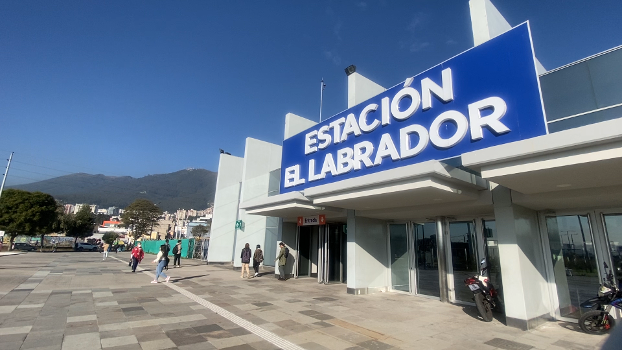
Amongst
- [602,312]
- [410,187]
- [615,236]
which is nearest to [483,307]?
[602,312]

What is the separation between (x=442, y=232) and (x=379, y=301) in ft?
9.97

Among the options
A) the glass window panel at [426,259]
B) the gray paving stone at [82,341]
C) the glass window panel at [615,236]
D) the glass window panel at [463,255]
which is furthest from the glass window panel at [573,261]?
the gray paving stone at [82,341]

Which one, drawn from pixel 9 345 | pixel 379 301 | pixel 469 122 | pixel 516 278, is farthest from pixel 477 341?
pixel 9 345

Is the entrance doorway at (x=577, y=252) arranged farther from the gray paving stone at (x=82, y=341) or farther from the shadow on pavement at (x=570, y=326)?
the gray paving stone at (x=82, y=341)

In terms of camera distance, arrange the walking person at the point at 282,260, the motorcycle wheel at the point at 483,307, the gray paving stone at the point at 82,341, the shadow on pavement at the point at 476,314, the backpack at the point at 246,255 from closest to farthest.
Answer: the gray paving stone at the point at 82,341 < the motorcycle wheel at the point at 483,307 < the shadow on pavement at the point at 476,314 < the walking person at the point at 282,260 < the backpack at the point at 246,255

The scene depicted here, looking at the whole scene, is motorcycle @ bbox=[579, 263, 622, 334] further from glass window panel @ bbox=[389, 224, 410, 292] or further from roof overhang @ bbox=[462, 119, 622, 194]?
glass window panel @ bbox=[389, 224, 410, 292]

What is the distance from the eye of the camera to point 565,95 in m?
6.83

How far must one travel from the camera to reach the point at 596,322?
5965 mm

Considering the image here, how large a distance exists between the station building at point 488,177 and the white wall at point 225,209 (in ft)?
38.3

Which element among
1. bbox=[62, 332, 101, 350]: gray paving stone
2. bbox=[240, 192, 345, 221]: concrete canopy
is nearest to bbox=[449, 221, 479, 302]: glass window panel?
bbox=[240, 192, 345, 221]: concrete canopy

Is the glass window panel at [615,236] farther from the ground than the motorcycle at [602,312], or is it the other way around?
the glass window panel at [615,236]

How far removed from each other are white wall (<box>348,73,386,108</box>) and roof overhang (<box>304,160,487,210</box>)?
4302 mm

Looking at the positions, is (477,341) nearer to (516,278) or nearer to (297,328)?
(516,278)

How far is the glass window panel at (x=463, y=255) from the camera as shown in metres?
9.08
